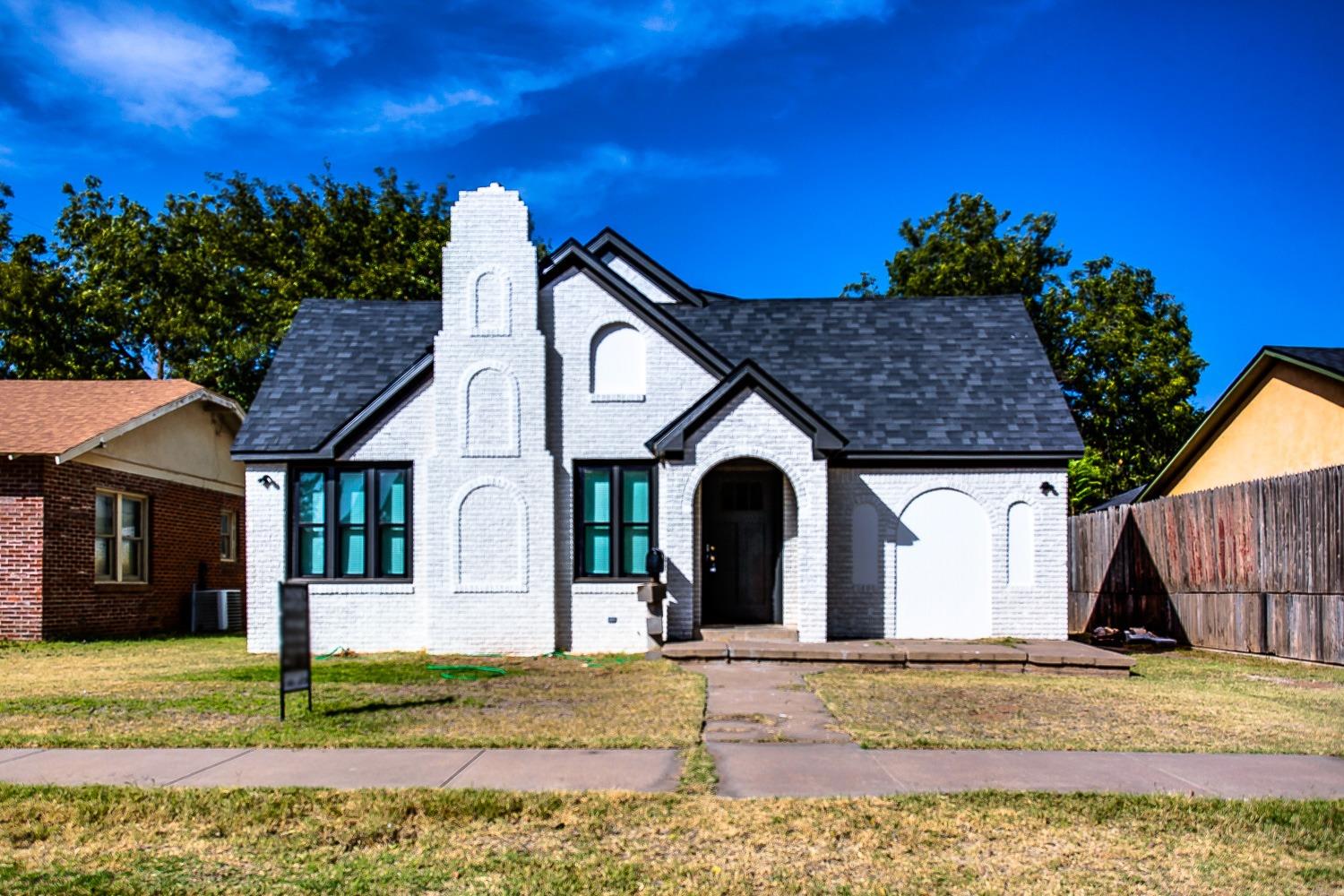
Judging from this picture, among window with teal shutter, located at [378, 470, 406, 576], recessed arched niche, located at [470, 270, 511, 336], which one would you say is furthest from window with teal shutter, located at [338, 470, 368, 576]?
recessed arched niche, located at [470, 270, 511, 336]

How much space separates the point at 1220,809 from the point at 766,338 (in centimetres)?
1277

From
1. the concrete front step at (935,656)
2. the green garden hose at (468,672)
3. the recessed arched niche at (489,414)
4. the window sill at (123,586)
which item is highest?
the recessed arched niche at (489,414)

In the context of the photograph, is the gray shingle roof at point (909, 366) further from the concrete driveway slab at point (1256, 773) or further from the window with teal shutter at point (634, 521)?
the concrete driveway slab at point (1256, 773)

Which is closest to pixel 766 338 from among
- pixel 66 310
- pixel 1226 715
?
pixel 1226 715

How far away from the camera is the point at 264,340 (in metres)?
33.9

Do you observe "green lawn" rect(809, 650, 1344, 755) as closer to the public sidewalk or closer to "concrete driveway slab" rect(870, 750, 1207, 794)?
"concrete driveway slab" rect(870, 750, 1207, 794)

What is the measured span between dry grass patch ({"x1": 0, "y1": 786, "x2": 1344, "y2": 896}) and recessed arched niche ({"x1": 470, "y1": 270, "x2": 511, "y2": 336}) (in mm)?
10127

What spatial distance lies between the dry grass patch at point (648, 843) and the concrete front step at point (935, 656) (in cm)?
759

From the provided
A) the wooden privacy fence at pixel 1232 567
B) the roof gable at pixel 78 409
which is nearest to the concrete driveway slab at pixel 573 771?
the wooden privacy fence at pixel 1232 567

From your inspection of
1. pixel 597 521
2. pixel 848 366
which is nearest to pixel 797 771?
pixel 597 521

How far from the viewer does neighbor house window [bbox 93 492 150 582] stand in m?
20.2

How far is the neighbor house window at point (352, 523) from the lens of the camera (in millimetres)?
16844

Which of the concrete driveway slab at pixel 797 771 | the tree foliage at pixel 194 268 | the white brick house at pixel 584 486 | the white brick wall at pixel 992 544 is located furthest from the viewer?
the tree foliage at pixel 194 268

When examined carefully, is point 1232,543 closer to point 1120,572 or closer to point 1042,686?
point 1120,572
